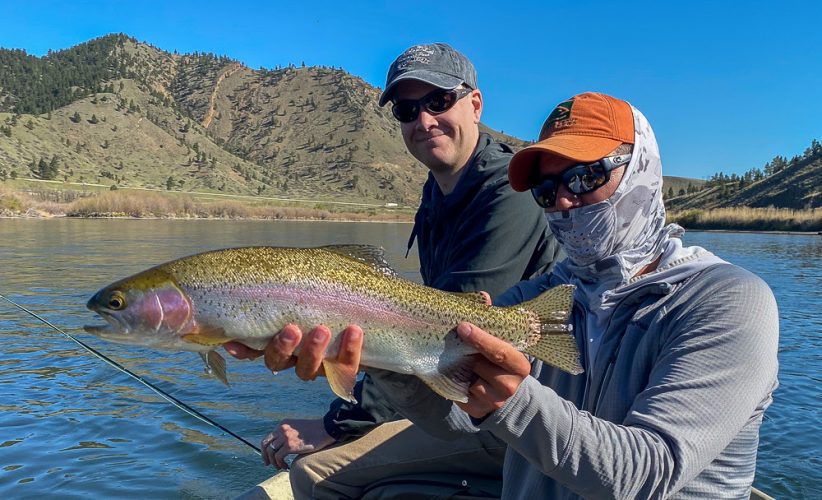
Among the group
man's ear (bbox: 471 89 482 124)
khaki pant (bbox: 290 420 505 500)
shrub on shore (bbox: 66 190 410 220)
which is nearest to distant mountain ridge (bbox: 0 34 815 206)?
shrub on shore (bbox: 66 190 410 220)

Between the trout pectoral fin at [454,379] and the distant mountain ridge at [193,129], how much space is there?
78359 mm

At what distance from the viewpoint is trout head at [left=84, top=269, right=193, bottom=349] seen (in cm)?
303

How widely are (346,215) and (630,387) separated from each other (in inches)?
3200

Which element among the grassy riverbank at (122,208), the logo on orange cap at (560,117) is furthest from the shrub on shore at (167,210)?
the logo on orange cap at (560,117)

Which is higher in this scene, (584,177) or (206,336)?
(584,177)

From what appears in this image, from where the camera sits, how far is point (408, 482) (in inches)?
169

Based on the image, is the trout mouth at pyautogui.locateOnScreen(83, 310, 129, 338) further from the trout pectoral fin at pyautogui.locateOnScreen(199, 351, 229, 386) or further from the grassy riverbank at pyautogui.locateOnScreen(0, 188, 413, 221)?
the grassy riverbank at pyautogui.locateOnScreen(0, 188, 413, 221)

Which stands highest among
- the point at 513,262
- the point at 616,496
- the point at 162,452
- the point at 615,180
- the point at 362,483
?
the point at 615,180

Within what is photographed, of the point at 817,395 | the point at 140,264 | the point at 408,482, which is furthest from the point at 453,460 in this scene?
the point at 140,264

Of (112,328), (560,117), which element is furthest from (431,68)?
(112,328)

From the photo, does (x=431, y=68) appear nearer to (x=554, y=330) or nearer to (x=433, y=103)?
(x=433, y=103)

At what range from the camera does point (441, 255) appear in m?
4.63

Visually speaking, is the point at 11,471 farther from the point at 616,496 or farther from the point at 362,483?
the point at 616,496

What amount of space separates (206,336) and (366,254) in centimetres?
84
